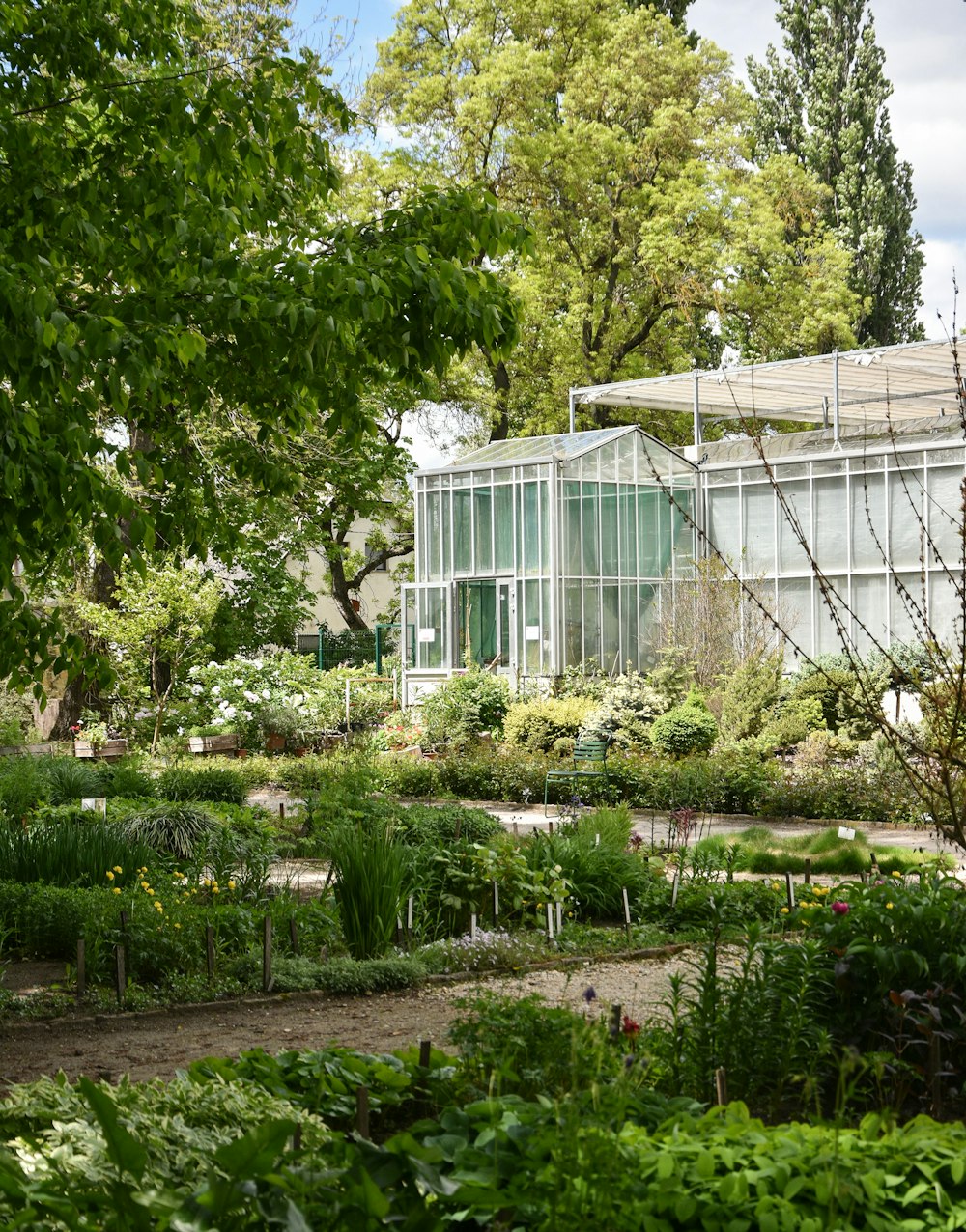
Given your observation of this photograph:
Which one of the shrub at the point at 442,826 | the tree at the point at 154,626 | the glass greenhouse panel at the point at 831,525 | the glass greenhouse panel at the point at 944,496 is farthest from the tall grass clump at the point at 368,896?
the glass greenhouse panel at the point at 831,525

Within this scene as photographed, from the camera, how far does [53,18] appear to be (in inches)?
241

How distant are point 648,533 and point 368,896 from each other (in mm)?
17690

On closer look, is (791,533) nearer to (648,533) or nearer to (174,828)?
(648,533)

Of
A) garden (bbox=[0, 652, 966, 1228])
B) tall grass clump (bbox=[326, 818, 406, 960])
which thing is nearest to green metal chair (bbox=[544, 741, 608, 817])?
garden (bbox=[0, 652, 966, 1228])

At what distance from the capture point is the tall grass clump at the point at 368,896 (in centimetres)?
677

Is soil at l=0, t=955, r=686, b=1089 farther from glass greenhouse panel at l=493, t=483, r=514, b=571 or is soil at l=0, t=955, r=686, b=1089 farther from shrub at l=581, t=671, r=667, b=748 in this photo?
glass greenhouse panel at l=493, t=483, r=514, b=571

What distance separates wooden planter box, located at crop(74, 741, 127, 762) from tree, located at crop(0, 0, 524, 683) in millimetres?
10463

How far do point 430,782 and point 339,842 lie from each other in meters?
8.10

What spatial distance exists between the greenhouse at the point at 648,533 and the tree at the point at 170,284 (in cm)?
1497

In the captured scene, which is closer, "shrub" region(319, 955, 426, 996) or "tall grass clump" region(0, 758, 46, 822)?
"shrub" region(319, 955, 426, 996)

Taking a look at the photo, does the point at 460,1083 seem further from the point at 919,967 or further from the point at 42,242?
the point at 42,242

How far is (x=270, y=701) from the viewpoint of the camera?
18.9 metres

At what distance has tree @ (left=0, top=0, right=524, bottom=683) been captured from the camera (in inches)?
186

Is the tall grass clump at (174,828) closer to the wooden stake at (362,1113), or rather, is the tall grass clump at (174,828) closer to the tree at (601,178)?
the wooden stake at (362,1113)
